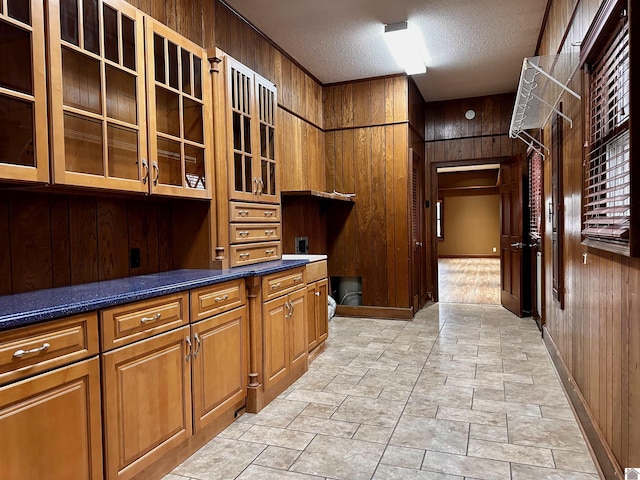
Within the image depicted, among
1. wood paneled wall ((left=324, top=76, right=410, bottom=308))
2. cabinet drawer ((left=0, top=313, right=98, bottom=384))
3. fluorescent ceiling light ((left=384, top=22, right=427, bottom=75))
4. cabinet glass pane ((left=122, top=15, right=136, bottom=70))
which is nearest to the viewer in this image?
cabinet drawer ((left=0, top=313, right=98, bottom=384))

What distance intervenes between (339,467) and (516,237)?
14.6 feet

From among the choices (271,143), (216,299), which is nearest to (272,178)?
(271,143)

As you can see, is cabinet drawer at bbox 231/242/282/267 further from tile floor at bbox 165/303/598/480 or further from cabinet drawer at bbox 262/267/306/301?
tile floor at bbox 165/303/598/480

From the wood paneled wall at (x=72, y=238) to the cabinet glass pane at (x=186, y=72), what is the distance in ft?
2.38

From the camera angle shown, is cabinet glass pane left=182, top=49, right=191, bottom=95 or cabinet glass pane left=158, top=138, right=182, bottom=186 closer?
cabinet glass pane left=158, top=138, right=182, bottom=186

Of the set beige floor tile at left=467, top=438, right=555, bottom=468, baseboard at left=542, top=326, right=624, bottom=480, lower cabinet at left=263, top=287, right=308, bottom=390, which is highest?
lower cabinet at left=263, top=287, right=308, bottom=390

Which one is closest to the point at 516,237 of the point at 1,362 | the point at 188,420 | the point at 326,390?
the point at 326,390

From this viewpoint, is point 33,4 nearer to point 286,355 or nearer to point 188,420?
point 188,420

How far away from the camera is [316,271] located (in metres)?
3.93

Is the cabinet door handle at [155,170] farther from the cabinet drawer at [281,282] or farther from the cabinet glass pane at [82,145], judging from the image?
the cabinet drawer at [281,282]

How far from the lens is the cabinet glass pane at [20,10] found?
167 cm

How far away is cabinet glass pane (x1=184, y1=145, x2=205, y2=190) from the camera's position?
2.67 m

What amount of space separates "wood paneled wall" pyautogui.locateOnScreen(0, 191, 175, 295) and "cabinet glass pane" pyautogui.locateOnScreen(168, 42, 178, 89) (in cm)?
72

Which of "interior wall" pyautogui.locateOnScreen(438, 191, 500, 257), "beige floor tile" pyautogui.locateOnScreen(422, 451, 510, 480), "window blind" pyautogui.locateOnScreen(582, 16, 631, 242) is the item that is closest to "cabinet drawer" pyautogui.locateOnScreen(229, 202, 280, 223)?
"beige floor tile" pyautogui.locateOnScreen(422, 451, 510, 480)
